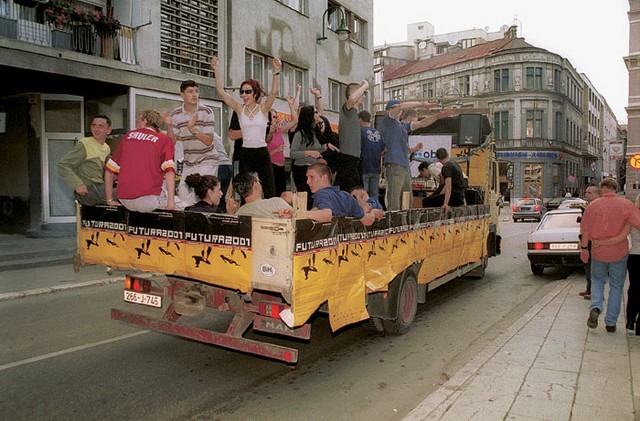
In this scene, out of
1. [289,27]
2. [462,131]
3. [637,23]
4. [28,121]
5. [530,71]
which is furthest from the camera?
[530,71]

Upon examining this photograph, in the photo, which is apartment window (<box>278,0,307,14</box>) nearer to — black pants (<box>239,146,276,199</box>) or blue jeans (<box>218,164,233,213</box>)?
blue jeans (<box>218,164,233,213</box>)

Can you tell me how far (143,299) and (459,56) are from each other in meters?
57.7

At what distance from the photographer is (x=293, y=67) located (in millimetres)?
20594

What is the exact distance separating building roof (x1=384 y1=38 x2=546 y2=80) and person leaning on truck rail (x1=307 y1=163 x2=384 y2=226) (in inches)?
2079

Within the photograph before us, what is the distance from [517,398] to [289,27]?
18.0m

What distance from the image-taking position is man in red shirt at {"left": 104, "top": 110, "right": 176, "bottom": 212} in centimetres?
504

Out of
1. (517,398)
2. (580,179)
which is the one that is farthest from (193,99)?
(580,179)

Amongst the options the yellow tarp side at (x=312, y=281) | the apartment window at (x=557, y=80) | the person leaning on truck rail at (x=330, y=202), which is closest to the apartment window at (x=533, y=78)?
the apartment window at (x=557, y=80)

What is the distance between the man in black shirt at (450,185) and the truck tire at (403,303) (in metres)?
1.86

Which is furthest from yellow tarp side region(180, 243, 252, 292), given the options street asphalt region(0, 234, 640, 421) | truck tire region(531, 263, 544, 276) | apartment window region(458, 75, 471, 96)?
apartment window region(458, 75, 471, 96)

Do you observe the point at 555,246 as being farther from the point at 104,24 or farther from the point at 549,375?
the point at 104,24

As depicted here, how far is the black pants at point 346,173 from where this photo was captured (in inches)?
274

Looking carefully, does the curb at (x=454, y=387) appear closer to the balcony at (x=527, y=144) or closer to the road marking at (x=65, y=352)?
the road marking at (x=65, y=352)

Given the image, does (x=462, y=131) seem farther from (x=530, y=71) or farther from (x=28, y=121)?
(x=530, y=71)
